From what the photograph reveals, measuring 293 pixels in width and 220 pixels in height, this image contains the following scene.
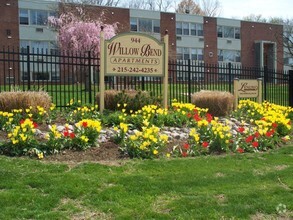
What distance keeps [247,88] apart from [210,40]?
36517 millimetres

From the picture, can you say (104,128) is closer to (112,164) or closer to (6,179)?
(112,164)

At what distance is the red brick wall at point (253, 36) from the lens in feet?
166

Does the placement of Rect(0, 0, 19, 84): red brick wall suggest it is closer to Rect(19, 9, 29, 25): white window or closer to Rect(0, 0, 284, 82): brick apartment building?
Rect(0, 0, 284, 82): brick apartment building

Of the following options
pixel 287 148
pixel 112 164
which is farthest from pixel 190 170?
pixel 287 148

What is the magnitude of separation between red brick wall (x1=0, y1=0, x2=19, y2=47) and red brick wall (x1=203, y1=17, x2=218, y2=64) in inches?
820

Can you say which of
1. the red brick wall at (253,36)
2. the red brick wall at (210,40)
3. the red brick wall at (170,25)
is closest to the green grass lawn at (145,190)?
the red brick wall at (170,25)

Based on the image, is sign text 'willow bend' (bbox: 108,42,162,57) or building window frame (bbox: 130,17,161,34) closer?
sign text 'willow bend' (bbox: 108,42,162,57)

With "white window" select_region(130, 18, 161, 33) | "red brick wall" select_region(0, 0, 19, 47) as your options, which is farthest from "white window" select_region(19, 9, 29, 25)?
"white window" select_region(130, 18, 161, 33)

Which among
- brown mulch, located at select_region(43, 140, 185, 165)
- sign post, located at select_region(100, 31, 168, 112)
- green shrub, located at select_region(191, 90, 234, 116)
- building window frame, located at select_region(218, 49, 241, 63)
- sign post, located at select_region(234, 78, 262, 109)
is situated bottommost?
brown mulch, located at select_region(43, 140, 185, 165)

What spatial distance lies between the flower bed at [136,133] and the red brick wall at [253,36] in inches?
1652

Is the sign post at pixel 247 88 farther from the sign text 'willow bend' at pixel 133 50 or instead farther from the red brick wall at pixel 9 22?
the red brick wall at pixel 9 22

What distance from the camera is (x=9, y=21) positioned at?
119 feet

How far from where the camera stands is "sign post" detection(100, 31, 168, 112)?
9.80 m

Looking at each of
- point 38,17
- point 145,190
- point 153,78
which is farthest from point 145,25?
point 145,190
